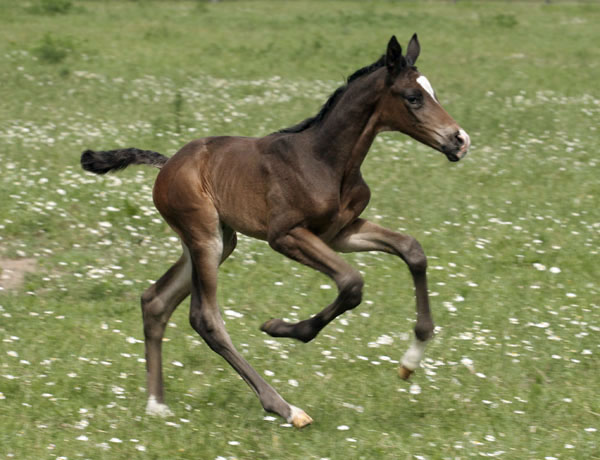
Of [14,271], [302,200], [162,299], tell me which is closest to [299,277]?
[14,271]

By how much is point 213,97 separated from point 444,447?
36.1 feet

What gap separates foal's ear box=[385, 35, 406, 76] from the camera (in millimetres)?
5355

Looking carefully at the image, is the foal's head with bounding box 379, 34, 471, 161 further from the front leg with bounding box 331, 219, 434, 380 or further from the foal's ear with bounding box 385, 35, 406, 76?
the front leg with bounding box 331, 219, 434, 380

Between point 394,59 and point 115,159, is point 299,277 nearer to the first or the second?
point 115,159

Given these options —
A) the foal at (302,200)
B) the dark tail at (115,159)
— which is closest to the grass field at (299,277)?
the foal at (302,200)

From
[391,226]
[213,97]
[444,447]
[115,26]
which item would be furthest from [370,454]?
[115,26]

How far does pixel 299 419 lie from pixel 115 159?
227cm

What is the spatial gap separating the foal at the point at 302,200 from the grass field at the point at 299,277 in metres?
0.52

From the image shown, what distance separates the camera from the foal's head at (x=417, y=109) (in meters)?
5.34

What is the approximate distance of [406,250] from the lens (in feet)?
18.5

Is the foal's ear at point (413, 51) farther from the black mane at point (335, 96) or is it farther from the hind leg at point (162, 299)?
the hind leg at point (162, 299)

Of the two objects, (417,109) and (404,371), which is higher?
(417,109)

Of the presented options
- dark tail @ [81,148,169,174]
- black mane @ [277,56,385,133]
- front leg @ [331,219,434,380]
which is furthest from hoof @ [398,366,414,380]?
dark tail @ [81,148,169,174]

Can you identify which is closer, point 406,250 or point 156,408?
point 406,250
